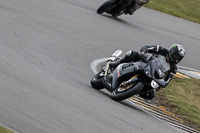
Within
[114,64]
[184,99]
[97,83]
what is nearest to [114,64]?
[114,64]

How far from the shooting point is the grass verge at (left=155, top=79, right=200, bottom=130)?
975 cm

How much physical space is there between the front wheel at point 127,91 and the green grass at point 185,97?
164 centimetres

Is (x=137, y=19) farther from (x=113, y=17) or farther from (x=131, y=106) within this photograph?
(x=131, y=106)

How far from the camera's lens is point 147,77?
28.3 ft

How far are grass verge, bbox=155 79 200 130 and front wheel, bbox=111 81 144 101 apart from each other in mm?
1455

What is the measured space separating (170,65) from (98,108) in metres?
2.05

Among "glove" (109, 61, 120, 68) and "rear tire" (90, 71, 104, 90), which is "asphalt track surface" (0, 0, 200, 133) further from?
"glove" (109, 61, 120, 68)

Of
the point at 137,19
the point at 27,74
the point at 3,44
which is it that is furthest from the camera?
the point at 137,19

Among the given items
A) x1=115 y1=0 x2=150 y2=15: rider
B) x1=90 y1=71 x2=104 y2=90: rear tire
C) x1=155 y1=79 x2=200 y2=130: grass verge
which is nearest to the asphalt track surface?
x1=90 y1=71 x2=104 y2=90: rear tire

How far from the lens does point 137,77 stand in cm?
865

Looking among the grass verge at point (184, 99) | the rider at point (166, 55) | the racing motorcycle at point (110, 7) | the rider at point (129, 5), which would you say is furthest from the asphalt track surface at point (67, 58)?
the grass verge at point (184, 99)

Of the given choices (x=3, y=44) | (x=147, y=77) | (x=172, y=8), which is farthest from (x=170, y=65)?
(x=172, y=8)

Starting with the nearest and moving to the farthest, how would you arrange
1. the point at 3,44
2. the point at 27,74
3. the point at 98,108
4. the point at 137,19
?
1. the point at 98,108
2. the point at 27,74
3. the point at 3,44
4. the point at 137,19

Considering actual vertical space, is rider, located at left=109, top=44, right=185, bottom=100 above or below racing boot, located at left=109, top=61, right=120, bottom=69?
above
